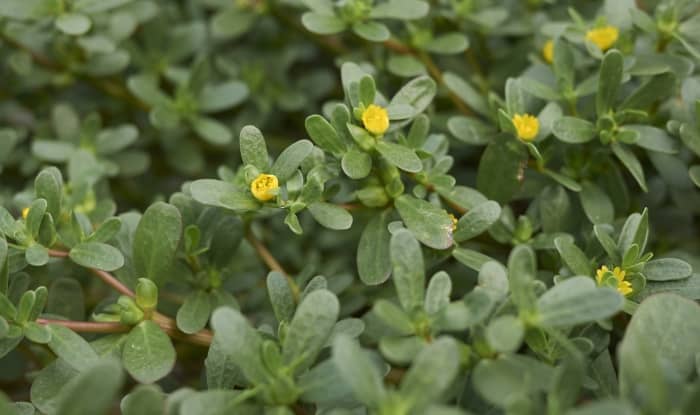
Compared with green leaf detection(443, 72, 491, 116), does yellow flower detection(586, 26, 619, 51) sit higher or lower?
higher

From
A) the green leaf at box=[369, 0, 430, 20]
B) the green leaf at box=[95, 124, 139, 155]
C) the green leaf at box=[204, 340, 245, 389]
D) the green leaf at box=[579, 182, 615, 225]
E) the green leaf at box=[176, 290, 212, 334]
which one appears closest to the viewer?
the green leaf at box=[204, 340, 245, 389]

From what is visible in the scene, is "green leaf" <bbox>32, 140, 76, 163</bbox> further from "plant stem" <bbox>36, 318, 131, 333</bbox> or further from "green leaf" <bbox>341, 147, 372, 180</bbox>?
"green leaf" <bbox>341, 147, 372, 180</bbox>

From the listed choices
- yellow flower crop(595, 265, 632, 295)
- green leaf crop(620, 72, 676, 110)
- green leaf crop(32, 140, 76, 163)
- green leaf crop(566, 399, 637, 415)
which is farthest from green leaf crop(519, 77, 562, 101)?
green leaf crop(32, 140, 76, 163)

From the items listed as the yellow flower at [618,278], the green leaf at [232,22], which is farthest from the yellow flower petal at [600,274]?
the green leaf at [232,22]

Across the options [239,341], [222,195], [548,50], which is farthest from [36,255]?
[548,50]

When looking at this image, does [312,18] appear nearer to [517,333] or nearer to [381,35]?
[381,35]

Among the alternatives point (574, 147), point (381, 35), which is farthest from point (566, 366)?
point (381, 35)

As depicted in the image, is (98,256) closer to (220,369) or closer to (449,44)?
(220,369)

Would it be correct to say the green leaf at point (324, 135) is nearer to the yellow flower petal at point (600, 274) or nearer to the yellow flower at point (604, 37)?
the yellow flower petal at point (600, 274)

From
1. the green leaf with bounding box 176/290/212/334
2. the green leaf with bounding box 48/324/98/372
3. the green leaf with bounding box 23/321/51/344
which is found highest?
the green leaf with bounding box 23/321/51/344
